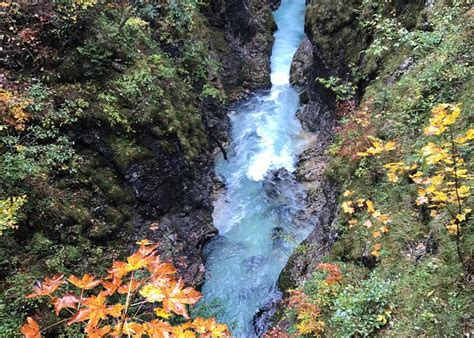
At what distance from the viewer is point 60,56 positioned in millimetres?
8812

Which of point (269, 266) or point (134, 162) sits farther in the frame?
point (269, 266)

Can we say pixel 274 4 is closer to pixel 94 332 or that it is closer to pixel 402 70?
pixel 402 70

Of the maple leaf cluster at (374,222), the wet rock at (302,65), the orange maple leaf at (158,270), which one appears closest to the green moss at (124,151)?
the maple leaf cluster at (374,222)

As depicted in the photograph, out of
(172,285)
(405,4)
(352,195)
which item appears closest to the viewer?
(172,285)

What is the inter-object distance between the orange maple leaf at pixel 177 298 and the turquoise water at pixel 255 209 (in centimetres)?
740

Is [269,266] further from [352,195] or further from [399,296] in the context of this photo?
[399,296]

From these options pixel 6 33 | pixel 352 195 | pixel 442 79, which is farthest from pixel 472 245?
pixel 6 33

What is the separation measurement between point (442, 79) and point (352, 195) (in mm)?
2632

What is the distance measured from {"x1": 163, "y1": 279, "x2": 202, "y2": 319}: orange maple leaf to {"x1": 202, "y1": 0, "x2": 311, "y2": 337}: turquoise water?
7400 mm

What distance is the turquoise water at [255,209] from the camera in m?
10.6

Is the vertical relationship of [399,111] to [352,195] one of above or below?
above

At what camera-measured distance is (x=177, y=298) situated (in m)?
2.58

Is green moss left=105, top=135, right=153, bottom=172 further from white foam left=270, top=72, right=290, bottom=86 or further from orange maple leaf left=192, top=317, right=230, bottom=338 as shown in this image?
white foam left=270, top=72, right=290, bottom=86

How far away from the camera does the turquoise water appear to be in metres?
10.6
